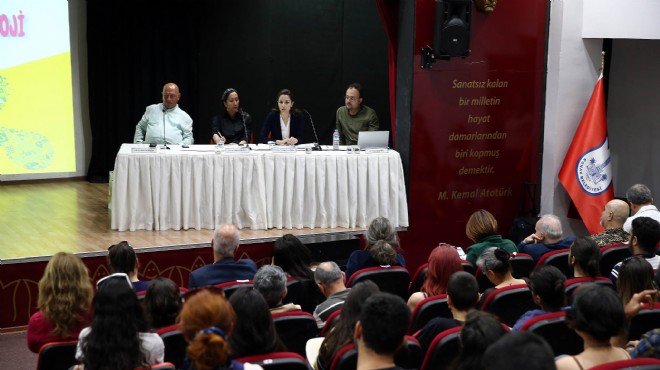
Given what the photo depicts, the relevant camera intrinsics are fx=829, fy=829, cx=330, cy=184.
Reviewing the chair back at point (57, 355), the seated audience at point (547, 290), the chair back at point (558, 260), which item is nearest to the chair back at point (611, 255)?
the chair back at point (558, 260)

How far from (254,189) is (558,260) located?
9.11 feet

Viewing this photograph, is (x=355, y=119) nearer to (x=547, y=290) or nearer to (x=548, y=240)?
(x=548, y=240)

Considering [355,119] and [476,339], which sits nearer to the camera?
[476,339]

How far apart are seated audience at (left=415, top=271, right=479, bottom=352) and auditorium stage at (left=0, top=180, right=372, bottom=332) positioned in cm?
325

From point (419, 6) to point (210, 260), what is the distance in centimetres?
286

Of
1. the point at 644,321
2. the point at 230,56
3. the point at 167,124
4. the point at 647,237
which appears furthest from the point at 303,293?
the point at 230,56

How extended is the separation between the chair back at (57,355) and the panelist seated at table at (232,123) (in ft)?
14.4

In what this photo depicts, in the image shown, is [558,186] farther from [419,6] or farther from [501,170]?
[419,6]

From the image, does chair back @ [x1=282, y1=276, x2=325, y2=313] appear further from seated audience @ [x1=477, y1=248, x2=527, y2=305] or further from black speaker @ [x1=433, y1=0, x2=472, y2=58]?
black speaker @ [x1=433, y1=0, x2=472, y2=58]

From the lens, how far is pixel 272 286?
3.85 meters

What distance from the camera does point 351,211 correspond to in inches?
285

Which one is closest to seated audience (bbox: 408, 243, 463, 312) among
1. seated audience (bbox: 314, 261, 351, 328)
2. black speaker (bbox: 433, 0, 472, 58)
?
seated audience (bbox: 314, 261, 351, 328)

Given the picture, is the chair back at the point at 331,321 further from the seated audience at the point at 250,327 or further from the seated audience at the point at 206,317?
the seated audience at the point at 206,317

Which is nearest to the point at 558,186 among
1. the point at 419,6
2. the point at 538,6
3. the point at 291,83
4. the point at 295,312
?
the point at 538,6
